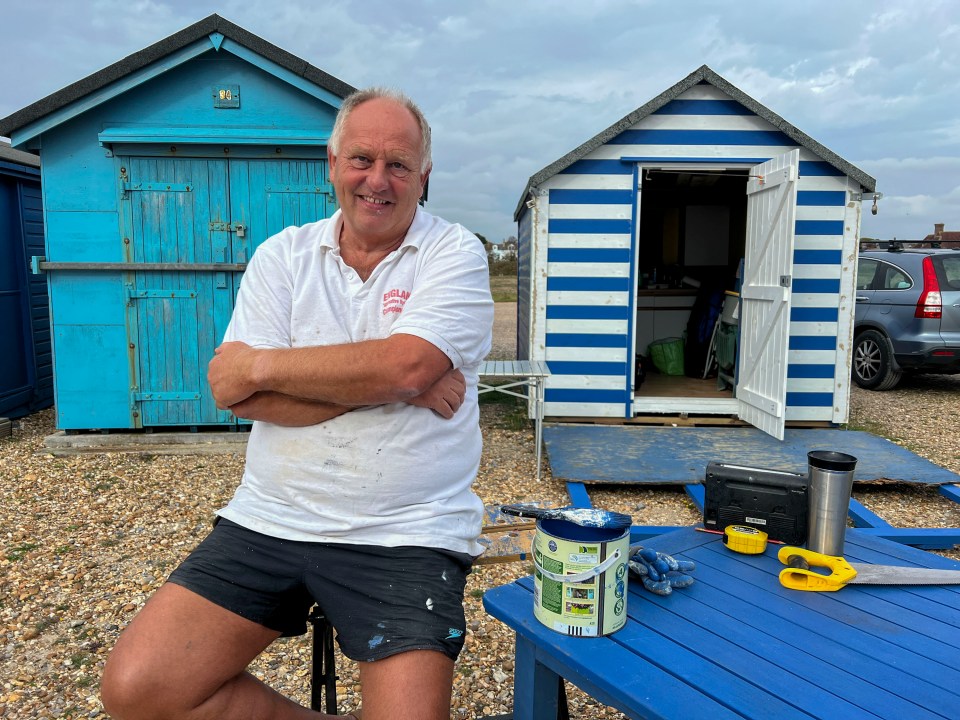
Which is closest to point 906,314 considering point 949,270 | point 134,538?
point 949,270

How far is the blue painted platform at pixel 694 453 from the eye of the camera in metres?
4.75

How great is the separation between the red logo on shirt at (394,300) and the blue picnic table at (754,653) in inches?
32.2

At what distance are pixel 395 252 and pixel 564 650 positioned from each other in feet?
3.62

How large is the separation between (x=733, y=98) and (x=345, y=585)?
221 inches

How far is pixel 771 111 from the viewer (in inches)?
231

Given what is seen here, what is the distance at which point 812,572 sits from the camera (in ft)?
6.60

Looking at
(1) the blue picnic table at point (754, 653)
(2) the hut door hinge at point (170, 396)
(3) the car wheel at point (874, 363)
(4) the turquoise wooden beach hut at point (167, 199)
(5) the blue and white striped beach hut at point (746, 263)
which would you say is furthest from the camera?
(3) the car wheel at point (874, 363)

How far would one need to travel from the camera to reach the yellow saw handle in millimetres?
1993

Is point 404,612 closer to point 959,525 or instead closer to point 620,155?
point 959,525

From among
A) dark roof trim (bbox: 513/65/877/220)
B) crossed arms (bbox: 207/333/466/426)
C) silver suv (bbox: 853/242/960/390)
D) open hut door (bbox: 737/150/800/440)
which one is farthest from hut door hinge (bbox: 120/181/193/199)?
silver suv (bbox: 853/242/960/390)

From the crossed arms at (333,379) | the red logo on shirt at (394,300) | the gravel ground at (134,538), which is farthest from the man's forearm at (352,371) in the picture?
the gravel ground at (134,538)

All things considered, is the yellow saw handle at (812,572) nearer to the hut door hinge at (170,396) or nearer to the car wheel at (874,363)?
the hut door hinge at (170,396)

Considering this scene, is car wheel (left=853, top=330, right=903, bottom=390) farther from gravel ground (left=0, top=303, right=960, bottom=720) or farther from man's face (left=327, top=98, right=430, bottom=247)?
man's face (left=327, top=98, right=430, bottom=247)

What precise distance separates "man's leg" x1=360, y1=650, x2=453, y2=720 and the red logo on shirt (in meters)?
0.86
